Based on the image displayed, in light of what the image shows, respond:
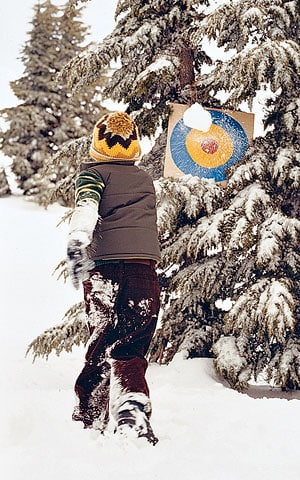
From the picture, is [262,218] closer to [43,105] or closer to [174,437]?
[174,437]

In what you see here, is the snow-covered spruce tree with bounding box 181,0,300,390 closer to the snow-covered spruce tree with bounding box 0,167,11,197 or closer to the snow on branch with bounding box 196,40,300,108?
the snow on branch with bounding box 196,40,300,108

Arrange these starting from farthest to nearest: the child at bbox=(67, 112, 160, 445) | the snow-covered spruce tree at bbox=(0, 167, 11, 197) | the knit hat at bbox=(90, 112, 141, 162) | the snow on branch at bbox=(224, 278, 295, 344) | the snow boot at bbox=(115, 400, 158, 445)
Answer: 1. the snow-covered spruce tree at bbox=(0, 167, 11, 197)
2. the snow on branch at bbox=(224, 278, 295, 344)
3. the knit hat at bbox=(90, 112, 141, 162)
4. the child at bbox=(67, 112, 160, 445)
5. the snow boot at bbox=(115, 400, 158, 445)

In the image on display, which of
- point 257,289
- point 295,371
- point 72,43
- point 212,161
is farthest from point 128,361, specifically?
point 72,43

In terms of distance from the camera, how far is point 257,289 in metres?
4.68

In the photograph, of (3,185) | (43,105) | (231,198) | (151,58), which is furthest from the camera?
(43,105)

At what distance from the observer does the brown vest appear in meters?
3.15

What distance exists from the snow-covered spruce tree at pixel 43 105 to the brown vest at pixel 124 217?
14.6 meters

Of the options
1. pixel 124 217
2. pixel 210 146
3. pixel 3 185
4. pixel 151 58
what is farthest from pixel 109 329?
pixel 3 185

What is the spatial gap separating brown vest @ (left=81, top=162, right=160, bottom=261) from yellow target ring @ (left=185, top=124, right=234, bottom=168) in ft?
6.60

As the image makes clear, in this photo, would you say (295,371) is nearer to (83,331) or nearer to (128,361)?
(83,331)

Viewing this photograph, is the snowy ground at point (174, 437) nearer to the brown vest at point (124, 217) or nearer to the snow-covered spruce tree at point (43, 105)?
the brown vest at point (124, 217)

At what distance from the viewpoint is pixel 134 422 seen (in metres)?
2.88

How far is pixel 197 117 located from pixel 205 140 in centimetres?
21

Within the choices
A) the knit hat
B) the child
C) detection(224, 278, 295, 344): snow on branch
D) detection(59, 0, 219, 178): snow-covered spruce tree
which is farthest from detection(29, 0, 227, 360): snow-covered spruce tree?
the child
